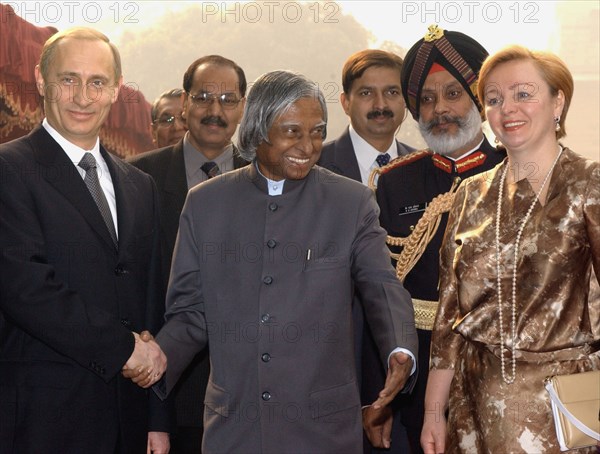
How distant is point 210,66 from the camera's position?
4.60 meters

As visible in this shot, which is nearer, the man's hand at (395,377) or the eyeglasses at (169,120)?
the man's hand at (395,377)

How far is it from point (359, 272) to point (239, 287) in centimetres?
37

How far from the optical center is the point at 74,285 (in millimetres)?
3094

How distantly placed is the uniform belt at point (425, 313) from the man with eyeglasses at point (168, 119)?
8.48ft

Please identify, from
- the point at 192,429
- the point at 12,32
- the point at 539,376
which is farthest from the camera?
the point at 12,32

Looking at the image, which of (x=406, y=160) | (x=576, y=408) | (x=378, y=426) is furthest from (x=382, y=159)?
(x=576, y=408)

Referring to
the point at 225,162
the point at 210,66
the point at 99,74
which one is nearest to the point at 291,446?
the point at 99,74

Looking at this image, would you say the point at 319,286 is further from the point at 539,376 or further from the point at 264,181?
the point at 539,376

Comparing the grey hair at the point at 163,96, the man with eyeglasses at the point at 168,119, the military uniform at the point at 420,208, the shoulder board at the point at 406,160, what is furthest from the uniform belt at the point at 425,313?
the grey hair at the point at 163,96

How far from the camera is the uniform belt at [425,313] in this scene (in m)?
3.63

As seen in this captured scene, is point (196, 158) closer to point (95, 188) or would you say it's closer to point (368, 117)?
point (368, 117)

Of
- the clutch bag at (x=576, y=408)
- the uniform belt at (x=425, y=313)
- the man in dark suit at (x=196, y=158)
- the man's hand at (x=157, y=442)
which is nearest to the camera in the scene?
the clutch bag at (x=576, y=408)

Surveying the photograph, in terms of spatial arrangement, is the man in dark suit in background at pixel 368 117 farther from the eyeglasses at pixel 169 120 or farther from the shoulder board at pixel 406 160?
the eyeglasses at pixel 169 120

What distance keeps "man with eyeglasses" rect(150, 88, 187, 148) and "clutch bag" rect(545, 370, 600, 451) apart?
3.65 meters
